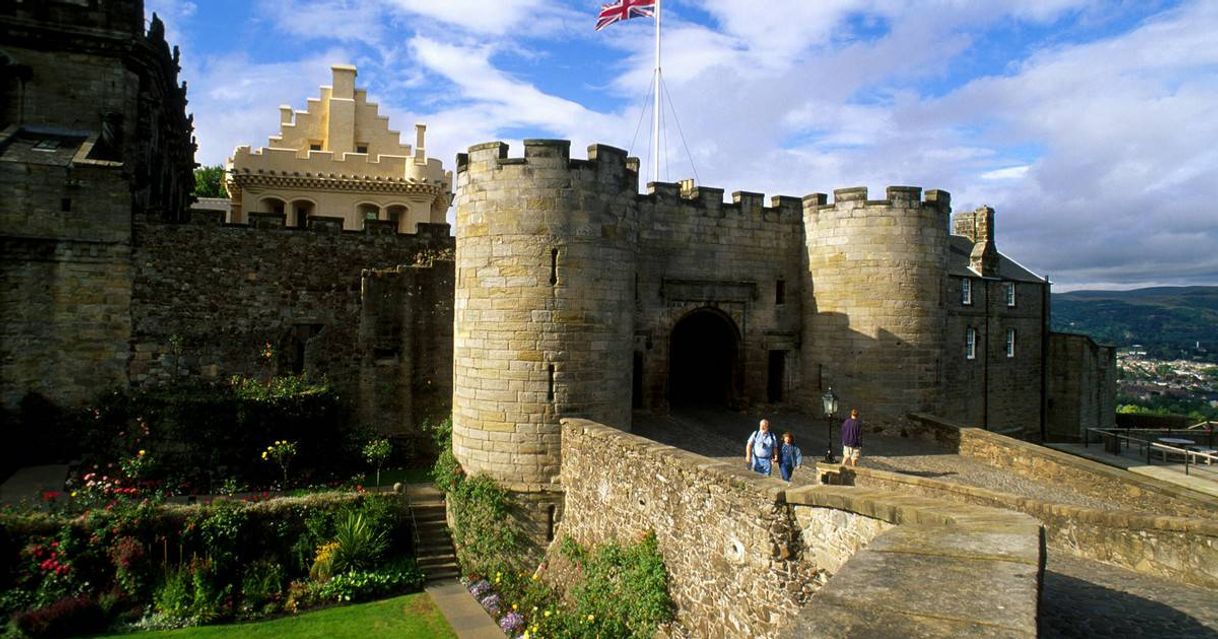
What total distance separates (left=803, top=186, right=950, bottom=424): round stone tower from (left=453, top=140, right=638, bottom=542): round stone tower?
29.9 ft

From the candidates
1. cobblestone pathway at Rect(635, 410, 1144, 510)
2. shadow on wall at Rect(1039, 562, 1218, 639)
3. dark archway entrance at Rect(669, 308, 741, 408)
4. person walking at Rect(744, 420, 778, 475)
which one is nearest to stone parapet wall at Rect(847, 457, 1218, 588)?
shadow on wall at Rect(1039, 562, 1218, 639)

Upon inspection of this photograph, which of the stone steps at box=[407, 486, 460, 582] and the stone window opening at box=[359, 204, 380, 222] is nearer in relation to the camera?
the stone steps at box=[407, 486, 460, 582]

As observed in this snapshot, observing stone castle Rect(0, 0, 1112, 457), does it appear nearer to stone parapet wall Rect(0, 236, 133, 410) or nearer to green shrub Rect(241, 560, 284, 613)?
stone parapet wall Rect(0, 236, 133, 410)

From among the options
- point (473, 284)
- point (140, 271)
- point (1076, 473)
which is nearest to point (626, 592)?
point (473, 284)

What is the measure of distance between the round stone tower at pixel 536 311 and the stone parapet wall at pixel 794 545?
65 cm

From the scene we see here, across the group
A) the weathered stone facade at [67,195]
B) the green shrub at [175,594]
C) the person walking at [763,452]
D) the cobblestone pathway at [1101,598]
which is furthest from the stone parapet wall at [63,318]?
the person walking at [763,452]

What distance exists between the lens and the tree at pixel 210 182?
161 ft

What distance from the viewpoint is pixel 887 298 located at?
65.0ft

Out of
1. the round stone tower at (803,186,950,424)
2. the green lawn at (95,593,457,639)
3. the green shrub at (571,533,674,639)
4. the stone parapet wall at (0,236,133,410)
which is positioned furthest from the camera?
the round stone tower at (803,186,950,424)

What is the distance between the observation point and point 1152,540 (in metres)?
8.13

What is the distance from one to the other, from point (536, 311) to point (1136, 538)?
9790 millimetres

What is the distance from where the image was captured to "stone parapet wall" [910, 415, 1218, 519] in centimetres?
1310

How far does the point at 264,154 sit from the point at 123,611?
836 inches

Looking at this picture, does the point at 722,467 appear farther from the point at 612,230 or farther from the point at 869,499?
the point at 612,230
